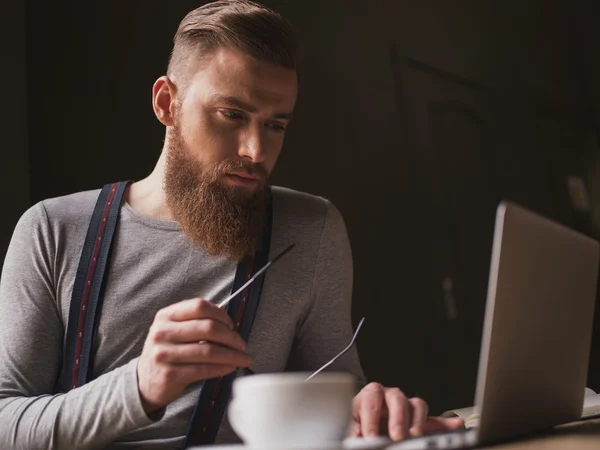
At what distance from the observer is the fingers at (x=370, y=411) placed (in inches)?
37.4

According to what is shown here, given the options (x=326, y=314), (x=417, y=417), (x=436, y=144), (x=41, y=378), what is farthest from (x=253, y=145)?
(x=436, y=144)

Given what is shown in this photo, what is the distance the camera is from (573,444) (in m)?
0.79

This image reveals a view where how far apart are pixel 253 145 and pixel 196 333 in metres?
0.70

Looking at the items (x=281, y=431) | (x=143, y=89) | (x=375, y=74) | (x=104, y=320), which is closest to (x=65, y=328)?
(x=104, y=320)

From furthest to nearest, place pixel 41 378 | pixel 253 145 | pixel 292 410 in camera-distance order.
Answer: pixel 253 145 < pixel 41 378 < pixel 292 410

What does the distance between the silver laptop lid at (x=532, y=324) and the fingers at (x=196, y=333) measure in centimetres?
30

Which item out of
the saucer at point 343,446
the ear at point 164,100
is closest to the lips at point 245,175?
the ear at point 164,100

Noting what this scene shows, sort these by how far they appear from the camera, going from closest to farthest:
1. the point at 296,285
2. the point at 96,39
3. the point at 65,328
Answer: the point at 65,328 < the point at 296,285 < the point at 96,39

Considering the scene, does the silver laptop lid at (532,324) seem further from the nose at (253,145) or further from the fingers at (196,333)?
the nose at (253,145)

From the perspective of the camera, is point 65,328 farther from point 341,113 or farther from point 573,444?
point 341,113

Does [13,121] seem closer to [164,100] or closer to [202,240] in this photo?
[164,100]

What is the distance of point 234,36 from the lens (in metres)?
1.58

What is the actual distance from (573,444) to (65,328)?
3.27 ft

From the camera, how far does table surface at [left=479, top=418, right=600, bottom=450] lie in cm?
78
